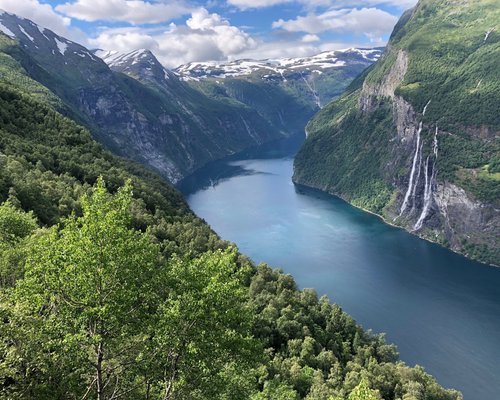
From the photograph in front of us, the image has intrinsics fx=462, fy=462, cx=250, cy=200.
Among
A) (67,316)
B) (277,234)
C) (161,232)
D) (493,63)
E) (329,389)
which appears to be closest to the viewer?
(67,316)

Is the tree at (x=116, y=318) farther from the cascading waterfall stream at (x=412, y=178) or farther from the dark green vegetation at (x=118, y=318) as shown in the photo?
the cascading waterfall stream at (x=412, y=178)

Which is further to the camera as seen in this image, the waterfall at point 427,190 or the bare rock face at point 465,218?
the waterfall at point 427,190

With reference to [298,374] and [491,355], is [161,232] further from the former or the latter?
[491,355]

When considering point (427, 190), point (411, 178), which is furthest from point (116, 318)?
point (411, 178)

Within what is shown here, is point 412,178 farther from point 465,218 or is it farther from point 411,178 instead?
point 465,218

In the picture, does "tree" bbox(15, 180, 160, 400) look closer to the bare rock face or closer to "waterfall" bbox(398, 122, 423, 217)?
the bare rock face

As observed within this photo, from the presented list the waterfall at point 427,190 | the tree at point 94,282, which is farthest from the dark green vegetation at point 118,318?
the waterfall at point 427,190

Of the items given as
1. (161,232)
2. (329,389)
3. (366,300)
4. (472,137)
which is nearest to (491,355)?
(366,300)

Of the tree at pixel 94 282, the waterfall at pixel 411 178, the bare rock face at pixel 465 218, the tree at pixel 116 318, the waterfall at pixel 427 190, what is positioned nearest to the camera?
the tree at pixel 94 282
